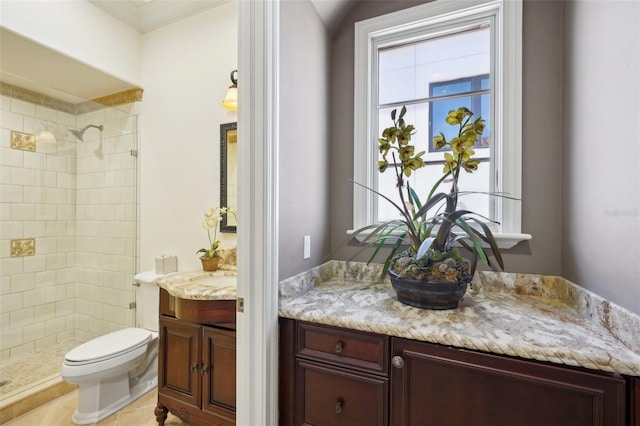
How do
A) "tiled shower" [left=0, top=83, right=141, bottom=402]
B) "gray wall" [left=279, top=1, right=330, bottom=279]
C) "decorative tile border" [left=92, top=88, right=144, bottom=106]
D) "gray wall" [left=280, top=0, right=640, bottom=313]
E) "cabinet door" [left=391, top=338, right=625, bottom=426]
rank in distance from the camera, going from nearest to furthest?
1. "cabinet door" [left=391, top=338, right=625, bottom=426]
2. "gray wall" [left=280, top=0, right=640, bottom=313]
3. "gray wall" [left=279, top=1, right=330, bottom=279]
4. "tiled shower" [left=0, top=83, right=141, bottom=402]
5. "decorative tile border" [left=92, top=88, right=144, bottom=106]

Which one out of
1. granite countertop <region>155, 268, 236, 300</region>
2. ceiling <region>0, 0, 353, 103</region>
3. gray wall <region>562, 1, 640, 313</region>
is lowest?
granite countertop <region>155, 268, 236, 300</region>

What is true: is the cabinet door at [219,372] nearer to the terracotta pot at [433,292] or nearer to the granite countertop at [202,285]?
the granite countertop at [202,285]

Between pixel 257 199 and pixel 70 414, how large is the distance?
2.00 meters

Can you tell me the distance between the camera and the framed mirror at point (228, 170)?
6.73ft

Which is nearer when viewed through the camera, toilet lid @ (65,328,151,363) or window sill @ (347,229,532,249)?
window sill @ (347,229,532,249)

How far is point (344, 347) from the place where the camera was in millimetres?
1052

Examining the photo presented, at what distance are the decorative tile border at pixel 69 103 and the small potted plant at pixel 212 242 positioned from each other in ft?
4.19

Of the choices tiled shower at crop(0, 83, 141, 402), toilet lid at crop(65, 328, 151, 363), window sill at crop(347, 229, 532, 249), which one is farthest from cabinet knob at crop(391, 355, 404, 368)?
tiled shower at crop(0, 83, 141, 402)

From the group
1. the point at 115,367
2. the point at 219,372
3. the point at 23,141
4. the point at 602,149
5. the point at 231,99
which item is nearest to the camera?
the point at 602,149

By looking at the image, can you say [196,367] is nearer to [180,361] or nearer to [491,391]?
[180,361]

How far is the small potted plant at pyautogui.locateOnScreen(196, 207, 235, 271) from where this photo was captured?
1951mm

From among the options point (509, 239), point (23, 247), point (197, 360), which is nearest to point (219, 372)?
point (197, 360)

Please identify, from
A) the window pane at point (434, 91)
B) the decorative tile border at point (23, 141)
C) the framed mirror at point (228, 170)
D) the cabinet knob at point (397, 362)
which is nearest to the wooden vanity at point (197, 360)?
the framed mirror at point (228, 170)

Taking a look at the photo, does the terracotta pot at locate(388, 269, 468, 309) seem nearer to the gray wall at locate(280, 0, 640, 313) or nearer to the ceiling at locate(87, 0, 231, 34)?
the gray wall at locate(280, 0, 640, 313)
